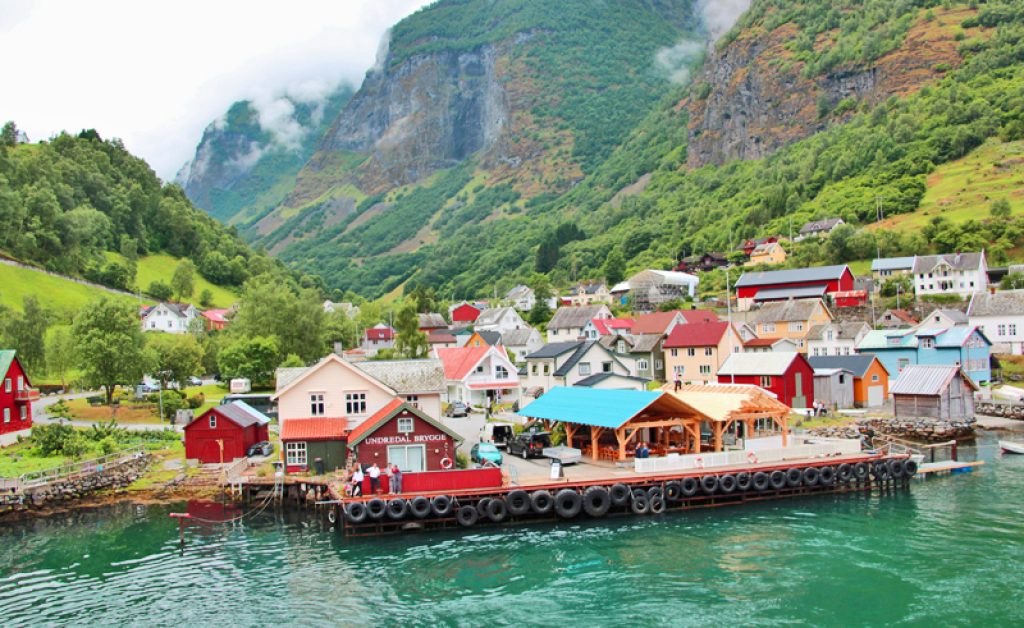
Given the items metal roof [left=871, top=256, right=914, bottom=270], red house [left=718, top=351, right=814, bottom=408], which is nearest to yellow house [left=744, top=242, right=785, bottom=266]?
metal roof [left=871, top=256, right=914, bottom=270]

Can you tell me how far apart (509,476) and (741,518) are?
11.2 meters

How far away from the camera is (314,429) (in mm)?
42219

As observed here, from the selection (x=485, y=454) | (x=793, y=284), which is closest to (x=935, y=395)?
(x=485, y=454)

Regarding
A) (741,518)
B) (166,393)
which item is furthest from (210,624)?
(166,393)

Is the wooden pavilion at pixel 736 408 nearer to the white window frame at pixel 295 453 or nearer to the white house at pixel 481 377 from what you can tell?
the white window frame at pixel 295 453

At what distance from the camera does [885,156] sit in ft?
527

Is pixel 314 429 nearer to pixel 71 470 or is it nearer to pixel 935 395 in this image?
pixel 71 470

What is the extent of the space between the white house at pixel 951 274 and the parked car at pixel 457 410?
70.1 m

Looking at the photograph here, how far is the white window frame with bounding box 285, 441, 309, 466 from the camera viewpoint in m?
41.8

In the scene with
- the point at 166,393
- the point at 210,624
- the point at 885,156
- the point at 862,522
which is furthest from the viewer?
the point at 885,156

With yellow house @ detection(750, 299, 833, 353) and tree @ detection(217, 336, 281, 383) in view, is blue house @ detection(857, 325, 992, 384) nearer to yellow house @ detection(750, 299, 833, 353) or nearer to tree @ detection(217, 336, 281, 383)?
yellow house @ detection(750, 299, 833, 353)

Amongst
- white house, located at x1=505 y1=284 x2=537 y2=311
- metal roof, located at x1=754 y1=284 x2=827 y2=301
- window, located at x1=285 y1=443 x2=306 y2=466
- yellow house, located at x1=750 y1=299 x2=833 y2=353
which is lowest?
window, located at x1=285 y1=443 x2=306 y2=466

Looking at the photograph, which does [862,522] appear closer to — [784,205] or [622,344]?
[622,344]

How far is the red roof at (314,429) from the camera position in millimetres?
41312
